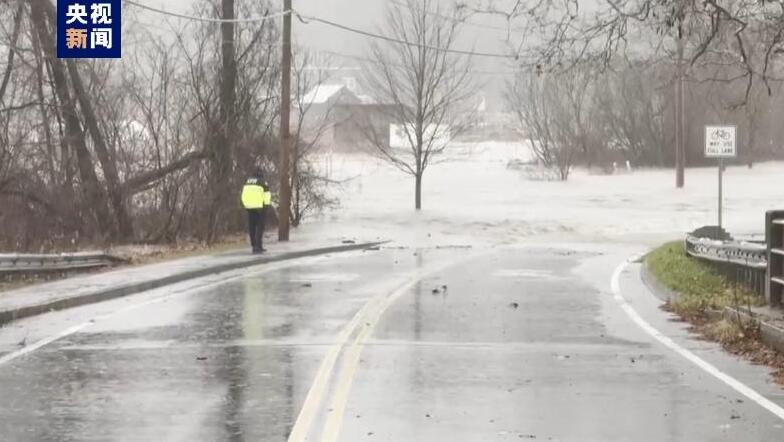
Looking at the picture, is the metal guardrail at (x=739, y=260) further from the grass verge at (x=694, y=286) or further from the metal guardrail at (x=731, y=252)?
the grass verge at (x=694, y=286)

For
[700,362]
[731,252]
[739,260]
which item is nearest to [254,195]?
[731,252]

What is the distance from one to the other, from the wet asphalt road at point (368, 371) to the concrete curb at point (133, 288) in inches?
10.3

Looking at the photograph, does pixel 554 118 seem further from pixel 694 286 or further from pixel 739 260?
pixel 739 260

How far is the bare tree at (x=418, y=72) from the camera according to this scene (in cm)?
4412

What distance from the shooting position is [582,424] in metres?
7.85

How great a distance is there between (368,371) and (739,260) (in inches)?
309

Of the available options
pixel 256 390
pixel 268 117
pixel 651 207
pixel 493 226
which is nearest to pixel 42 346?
pixel 256 390

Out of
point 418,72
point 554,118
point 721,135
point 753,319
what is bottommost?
point 753,319

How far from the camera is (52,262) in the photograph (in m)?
19.4

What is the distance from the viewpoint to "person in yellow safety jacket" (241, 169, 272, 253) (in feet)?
77.9

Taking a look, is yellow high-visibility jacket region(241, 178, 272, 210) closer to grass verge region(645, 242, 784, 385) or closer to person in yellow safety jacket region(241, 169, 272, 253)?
person in yellow safety jacket region(241, 169, 272, 253)

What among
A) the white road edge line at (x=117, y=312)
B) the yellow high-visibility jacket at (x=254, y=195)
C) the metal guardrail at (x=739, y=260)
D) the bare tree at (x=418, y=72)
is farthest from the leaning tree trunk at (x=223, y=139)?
the metal guardrail at (x=739, y=260)

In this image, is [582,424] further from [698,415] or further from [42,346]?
[42,346]

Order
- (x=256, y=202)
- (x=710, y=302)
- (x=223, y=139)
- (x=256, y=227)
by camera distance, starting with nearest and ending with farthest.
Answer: (x=710, y=302) → (x=256, y=202) → (x=256, y=227) → (x=223, y=139)
